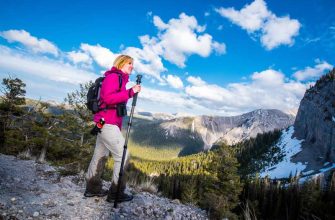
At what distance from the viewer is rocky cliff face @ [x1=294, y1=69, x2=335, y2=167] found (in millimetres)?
162500

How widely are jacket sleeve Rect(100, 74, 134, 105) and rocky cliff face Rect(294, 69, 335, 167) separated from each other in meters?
177

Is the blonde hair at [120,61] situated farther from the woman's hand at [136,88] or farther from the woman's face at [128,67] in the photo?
the woman's hand at [136,88]

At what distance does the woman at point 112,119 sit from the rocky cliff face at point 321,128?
176 m

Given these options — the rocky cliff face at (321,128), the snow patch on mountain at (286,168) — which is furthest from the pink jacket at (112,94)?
the rocky cliff face at (321,128)

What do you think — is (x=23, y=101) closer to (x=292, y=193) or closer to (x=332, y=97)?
(x=292, y=193)

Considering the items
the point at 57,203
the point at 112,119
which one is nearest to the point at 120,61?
the point at 112,119

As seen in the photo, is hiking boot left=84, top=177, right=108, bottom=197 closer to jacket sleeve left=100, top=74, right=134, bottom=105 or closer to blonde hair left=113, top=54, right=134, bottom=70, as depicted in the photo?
jacket sleeve left=100, top=74, right=134, bottom=105

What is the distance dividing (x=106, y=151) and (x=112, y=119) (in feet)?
3.61

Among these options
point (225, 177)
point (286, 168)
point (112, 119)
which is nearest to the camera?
point (112, 119)

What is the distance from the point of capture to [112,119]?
733 cm

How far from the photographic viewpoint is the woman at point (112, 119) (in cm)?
712

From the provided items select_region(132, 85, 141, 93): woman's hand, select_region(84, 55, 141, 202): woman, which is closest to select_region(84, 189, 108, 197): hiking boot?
select_region(84, 55, 141, 202): woman

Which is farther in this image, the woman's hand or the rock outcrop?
the woman's hand

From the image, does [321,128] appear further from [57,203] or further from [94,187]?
[57,203]
